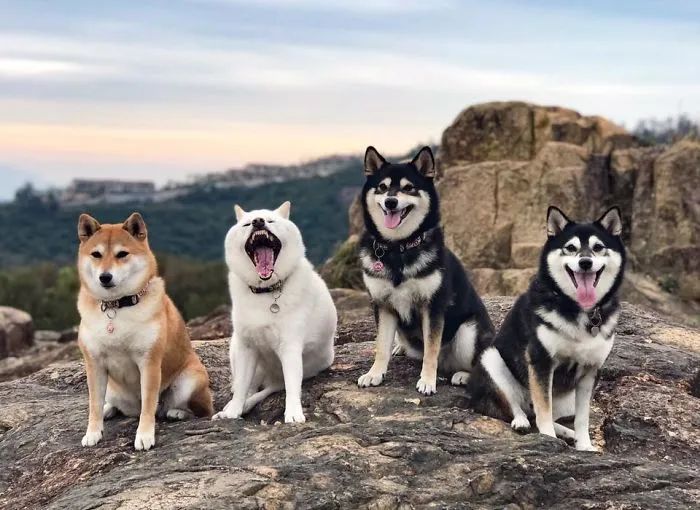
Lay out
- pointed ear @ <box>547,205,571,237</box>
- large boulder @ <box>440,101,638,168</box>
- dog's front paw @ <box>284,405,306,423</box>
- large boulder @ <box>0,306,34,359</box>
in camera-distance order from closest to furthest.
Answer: pointed ear @ <box>547,205,571,237</box> < dog's front paw @ <box>284,405,306,423</box> < large boulder @ <box>440,101,638,168</box> < large boulder @ <box>0,306,34,359</box>

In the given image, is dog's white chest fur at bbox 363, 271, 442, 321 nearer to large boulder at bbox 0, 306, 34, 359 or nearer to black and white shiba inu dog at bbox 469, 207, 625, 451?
black and white shiba inu dog at bbox 469, 207, 625, 451

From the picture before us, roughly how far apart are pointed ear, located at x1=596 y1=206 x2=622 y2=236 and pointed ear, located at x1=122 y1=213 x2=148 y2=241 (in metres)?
4.08

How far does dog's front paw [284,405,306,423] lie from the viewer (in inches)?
288

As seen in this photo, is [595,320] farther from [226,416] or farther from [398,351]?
[226,416]

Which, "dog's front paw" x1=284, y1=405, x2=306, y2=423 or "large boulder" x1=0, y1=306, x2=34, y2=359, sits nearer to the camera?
"dog's front paw" x1=284, y1=405, x2=306, y2=423

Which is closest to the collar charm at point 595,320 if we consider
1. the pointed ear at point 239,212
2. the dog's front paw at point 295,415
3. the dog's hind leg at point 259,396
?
the dog's front paw at point 295,415

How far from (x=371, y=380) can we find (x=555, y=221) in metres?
2.46

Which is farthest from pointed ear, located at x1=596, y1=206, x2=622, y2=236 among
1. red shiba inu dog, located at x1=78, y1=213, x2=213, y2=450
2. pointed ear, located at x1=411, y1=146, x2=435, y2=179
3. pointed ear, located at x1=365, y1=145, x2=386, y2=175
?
red shiba inu dog, located at x1=78, y1=213, x2=213, y2=450

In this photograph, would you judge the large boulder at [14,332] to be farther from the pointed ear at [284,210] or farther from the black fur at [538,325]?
the black fur at [538,325]

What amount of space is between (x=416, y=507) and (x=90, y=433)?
11.4ft

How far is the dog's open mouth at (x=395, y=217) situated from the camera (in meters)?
7.87

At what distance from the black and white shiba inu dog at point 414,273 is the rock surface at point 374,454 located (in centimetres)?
40

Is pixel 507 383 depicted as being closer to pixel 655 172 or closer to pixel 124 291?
pixel 124 291

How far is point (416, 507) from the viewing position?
5.62m
